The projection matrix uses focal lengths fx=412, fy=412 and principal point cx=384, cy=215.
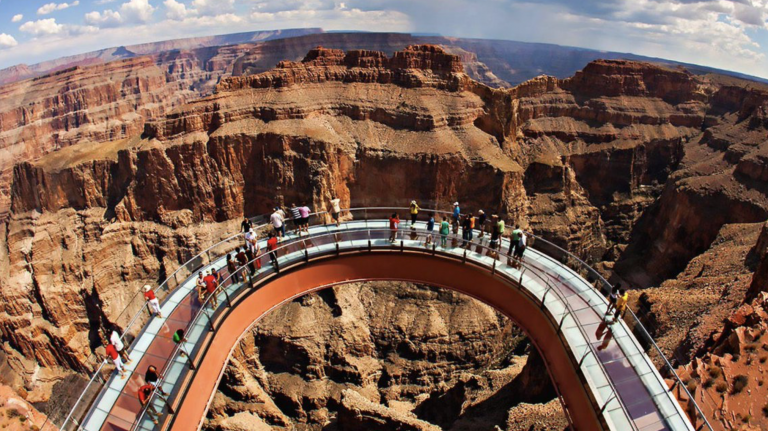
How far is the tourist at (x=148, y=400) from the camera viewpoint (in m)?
13.2

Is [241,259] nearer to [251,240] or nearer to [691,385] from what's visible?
[251,240]

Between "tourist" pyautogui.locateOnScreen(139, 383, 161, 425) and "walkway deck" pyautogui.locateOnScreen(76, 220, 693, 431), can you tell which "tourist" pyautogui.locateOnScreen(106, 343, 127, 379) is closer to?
"walkway deck" pyautogui.locateOnScreen(76, 220, 693, 431)

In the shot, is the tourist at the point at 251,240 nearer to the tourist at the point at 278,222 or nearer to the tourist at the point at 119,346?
the tourist at the point at 278,222

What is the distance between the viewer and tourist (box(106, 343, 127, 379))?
1445 cm

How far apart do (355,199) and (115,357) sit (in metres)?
40.0

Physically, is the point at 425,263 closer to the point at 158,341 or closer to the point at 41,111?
the point at 158,341

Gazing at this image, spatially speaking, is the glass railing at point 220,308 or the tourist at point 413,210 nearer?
the glass railing at point 220,308

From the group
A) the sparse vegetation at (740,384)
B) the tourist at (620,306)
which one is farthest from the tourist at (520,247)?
the sparse vegetation at (740,384)

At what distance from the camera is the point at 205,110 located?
175 feet

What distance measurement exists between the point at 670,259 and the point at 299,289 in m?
50.6

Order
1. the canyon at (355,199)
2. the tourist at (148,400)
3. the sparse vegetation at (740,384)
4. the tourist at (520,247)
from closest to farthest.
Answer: the tourist at (148,400)
the sparse vegetation at (740,384)
the tourist at (520,247)
the canyon at (355,199)

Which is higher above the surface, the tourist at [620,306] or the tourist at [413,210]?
the tourist at [413,210]

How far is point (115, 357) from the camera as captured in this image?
14.5 meters

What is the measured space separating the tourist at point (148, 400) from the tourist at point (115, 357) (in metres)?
1.97
